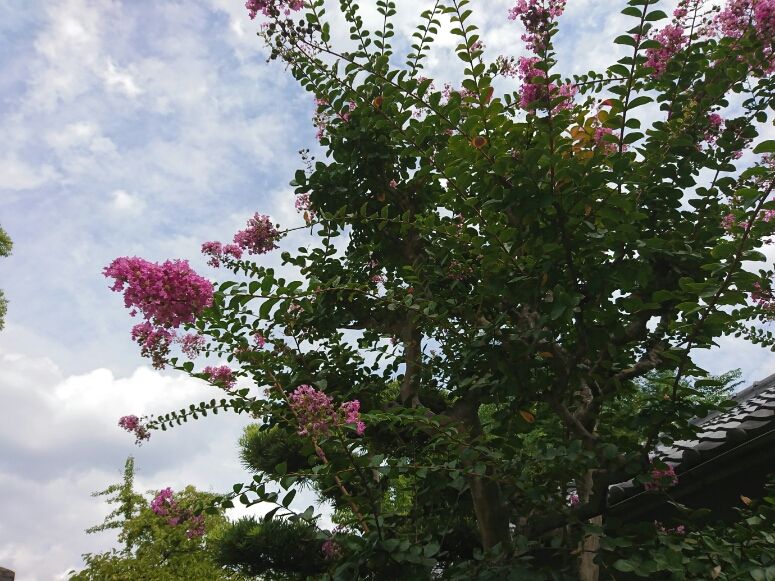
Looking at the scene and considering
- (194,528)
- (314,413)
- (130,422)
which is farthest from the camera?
(194,528)

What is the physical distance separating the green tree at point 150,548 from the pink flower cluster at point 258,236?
2.52 m

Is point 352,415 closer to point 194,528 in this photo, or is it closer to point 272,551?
point 272,551

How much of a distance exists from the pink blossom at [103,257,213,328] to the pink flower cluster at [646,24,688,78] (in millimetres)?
2270

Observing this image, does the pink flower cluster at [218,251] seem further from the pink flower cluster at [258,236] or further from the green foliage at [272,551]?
the green foliage at [272,551]

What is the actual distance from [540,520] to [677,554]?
603 millimetres

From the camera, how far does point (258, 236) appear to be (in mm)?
3762

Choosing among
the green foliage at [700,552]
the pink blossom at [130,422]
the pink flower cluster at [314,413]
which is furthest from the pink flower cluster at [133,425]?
the green foliage at [700,552]

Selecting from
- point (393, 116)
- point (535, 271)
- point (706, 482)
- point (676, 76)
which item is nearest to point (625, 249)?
point (535, 271)

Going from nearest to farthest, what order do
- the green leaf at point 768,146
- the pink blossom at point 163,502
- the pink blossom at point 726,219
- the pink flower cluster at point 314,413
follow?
the green leaf at point 768,146 < the pink flower cluster at point 314,413 < the pink blossom at point 726,219 < the pink blossom at point 163,502

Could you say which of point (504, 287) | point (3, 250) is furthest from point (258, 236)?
point (3, 250)

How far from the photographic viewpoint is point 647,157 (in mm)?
2410

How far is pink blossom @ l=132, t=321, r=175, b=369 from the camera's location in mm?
2844

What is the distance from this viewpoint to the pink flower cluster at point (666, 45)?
2842 mm

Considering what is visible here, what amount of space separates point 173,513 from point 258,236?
13.3 ft
